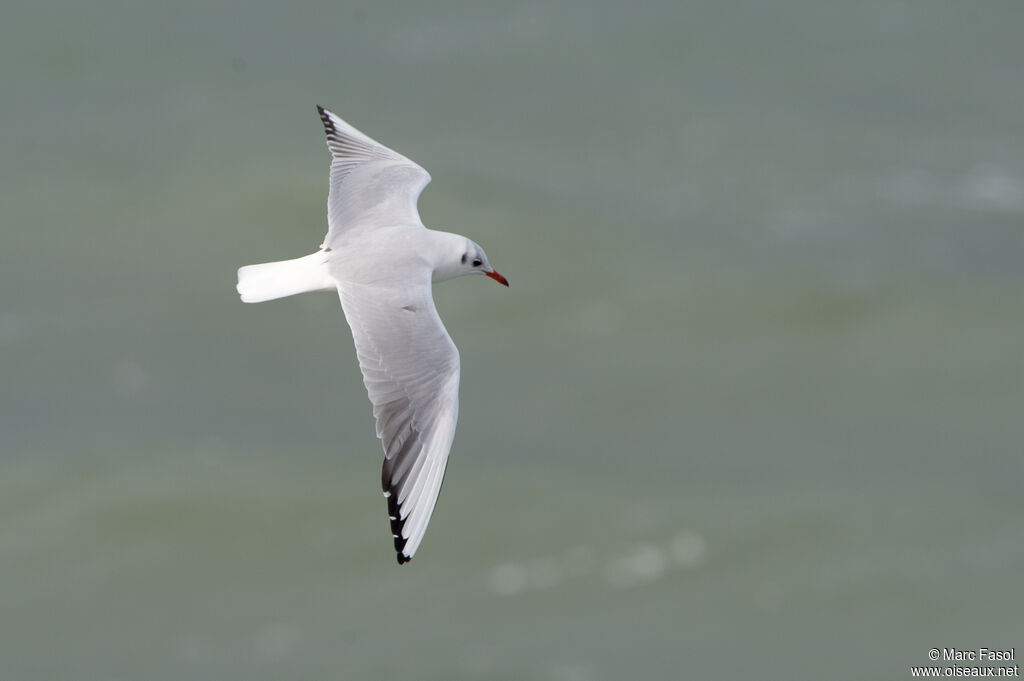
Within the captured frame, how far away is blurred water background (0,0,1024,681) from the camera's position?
17219 millimetres

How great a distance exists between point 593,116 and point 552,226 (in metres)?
3.52

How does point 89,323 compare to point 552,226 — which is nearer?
point 89,323

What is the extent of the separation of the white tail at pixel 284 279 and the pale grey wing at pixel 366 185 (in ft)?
1.09

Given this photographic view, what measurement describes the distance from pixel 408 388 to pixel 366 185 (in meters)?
1.88

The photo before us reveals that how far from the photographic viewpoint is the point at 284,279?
7777 millimetres

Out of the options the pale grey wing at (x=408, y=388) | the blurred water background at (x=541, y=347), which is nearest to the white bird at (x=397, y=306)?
the pale grey wing at (x=408, y=388)

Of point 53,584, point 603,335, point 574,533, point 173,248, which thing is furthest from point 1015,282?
point 53,584

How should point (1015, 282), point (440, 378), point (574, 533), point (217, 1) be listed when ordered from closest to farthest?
1. point (440, 378)
2. point (574, 533)
3. point (1015, 282)
4. point (217, 1)

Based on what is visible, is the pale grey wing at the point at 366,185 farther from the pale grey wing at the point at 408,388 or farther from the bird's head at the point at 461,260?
the pale grey wing at the point at 408,388

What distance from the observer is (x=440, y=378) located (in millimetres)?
7297

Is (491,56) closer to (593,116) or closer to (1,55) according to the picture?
(593,116)

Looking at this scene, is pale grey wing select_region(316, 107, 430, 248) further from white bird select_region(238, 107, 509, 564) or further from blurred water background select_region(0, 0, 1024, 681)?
blurred water background select_region(0, 0, 1024, 681)

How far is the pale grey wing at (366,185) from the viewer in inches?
331

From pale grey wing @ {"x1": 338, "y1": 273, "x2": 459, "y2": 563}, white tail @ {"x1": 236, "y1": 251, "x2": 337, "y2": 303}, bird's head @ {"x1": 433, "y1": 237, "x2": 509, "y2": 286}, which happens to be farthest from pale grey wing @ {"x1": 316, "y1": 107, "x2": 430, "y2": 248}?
pale grey wing @ {"x1": 338, "y1": 273, "x2": 459, "y2": 563}
